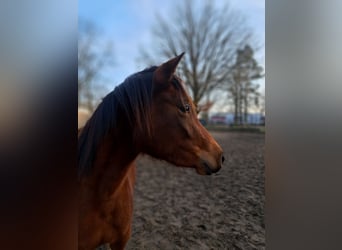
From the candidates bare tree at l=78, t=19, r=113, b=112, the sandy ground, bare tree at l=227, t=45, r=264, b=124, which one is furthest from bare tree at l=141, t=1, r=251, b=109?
the sandy ground

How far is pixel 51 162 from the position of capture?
981mm

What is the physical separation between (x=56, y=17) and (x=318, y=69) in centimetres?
102

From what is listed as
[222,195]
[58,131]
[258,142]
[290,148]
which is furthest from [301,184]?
[58,131]

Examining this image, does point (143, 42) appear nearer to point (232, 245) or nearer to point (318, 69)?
point (318, 69)

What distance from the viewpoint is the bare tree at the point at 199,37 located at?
52.9 inches

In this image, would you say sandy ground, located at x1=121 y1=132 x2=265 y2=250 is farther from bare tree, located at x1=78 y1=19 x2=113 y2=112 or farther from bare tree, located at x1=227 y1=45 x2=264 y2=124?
bare tree, located at x1=78 y1=19 x2=113 y2=112

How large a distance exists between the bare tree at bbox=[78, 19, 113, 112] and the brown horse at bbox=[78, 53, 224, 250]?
0.74ft

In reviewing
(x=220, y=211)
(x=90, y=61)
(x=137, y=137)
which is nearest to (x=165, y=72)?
(x=137, y=137)

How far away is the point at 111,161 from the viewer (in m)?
1.17

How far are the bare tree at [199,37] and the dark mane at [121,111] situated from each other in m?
0.28

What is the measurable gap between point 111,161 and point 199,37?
0.79 metres

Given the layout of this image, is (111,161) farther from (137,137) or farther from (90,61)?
(90,61)

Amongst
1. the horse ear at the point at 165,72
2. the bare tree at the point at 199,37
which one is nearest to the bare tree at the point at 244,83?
the bare tree at the point at 199,37

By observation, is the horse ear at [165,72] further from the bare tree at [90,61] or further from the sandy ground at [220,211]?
the sandy ground at [220,211]
